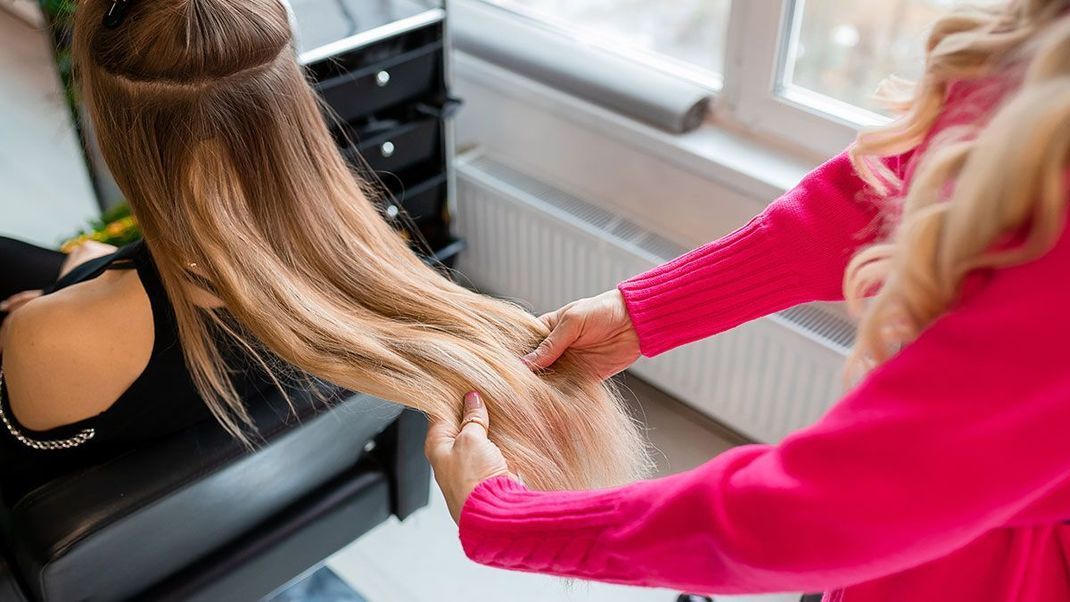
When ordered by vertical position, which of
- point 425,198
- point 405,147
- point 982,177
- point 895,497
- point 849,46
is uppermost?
point 982,177

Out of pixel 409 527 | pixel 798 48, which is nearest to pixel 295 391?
pixel 409 527

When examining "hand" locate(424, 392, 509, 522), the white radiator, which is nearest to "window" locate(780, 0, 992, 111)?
the white radiator

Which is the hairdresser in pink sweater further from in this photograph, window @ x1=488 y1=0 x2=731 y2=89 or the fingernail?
window @ x1=488 y1=0 x2=731 y2=89

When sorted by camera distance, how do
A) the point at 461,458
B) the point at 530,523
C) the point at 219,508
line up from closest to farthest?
the point at 530,523 < the point at 461,458 < the point at 219,508

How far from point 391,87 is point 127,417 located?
0.93 m

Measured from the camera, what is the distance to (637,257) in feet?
6.81

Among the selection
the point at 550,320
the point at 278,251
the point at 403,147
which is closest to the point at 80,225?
the point at 403,147

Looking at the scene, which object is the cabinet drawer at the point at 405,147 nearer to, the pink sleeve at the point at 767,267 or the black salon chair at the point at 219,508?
the black salon chair at the point at 219,508

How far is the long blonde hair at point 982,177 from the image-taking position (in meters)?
0.60

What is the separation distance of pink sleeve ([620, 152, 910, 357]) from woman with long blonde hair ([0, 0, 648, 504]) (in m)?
0.14

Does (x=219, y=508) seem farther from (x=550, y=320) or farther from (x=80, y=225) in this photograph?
(x=80, y=225)

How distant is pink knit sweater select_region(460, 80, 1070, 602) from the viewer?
0.63 m

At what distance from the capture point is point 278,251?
116 centimetres

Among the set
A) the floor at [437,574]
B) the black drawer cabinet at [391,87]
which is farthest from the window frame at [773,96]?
the floor at [437,574]
